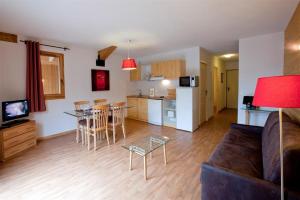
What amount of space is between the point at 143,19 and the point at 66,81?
2864 mm

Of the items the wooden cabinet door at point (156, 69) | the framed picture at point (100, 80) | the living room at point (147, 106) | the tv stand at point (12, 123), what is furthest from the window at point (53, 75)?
the wooden cabinet door at point (156, 69)

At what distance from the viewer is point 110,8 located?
7.66ft

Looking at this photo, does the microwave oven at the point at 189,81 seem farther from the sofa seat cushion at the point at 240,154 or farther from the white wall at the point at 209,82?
the sofa seat cushion at the point at 240,154

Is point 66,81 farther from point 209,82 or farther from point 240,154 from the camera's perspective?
point 209,82

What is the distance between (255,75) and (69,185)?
170 inches

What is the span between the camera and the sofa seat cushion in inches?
66.0

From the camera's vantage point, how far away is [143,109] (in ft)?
18.7

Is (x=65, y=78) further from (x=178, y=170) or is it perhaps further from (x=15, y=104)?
(x=178, y=170)

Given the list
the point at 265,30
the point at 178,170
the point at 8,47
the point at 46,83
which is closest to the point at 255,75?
the point at 265,30

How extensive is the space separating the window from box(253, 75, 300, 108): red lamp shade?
4.45m

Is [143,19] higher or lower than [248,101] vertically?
higher

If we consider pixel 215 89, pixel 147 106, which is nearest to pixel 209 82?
pixel 215 89

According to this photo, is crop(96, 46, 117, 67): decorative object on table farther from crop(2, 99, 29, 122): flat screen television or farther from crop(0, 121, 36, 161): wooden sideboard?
crop(0, 121, 36, 161): wooden sideboard

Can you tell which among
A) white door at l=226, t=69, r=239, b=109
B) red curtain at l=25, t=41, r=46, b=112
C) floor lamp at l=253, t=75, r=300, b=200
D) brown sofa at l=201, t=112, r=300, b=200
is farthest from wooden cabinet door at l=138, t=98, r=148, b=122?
white door at l=226, t=69, r=239, b=109
